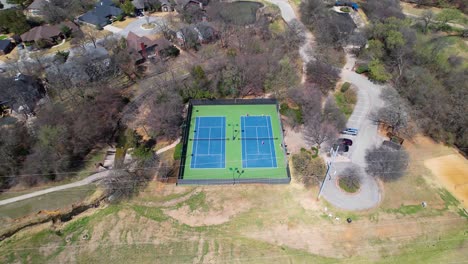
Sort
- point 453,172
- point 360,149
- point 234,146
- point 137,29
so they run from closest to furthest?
point 453,172
point 360,149
point 234,146
point 137,29

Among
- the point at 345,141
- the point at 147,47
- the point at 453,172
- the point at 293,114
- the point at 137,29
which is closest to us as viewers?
the point at 453,172

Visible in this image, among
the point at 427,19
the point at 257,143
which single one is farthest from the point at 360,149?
the point at 427,19

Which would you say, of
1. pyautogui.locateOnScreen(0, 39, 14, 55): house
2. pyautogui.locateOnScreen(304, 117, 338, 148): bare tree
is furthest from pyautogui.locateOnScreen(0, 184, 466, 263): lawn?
pyautogui.locateOnScreen(0, 39, 14, 55): house

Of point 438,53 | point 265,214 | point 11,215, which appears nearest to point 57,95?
point 11,215

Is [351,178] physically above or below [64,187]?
above

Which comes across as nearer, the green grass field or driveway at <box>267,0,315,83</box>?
the green grass field

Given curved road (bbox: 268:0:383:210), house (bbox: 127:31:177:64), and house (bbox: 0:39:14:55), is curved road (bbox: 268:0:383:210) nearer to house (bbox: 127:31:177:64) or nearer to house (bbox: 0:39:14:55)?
house (bbox: 127:31:177:64)

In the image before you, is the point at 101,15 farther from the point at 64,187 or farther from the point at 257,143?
the point at 257,143

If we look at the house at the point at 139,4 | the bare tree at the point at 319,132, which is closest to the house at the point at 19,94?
the house at the point at 139,4
